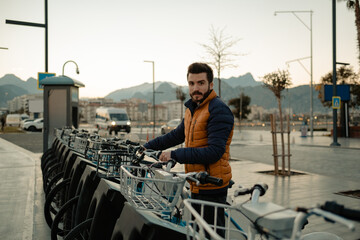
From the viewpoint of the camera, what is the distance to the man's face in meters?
2.46

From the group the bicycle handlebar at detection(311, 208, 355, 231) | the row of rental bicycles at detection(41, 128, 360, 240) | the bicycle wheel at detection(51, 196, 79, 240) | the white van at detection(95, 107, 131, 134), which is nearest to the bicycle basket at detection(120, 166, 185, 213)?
the row of rental bicycles at detection(41, 128, 360, 240)

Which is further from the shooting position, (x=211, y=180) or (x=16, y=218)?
(x=16, y=218)

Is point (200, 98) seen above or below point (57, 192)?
above

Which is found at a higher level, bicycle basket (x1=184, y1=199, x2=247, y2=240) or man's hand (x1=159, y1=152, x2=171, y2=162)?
man's hand (x1=159, y1=152, x2=171, y2=162)

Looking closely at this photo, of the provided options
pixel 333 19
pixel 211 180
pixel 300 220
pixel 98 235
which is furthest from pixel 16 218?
pixel 333 19

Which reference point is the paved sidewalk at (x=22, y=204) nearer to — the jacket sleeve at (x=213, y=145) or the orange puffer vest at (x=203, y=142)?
the orange puffer vest at (x=203, y=142)

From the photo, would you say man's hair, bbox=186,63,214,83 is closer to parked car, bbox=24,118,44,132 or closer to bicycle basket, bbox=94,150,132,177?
bicycle basket, bbox=94,150,132,177

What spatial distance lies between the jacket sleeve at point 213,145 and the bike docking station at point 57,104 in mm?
11236

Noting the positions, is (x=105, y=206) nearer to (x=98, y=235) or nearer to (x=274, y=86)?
(x=98, y=235)

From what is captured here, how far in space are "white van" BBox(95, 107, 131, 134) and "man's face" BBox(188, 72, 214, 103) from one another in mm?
33363

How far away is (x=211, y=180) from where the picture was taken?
183cm

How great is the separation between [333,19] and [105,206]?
18776 mm

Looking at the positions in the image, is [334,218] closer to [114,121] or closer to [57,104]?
[57,104]

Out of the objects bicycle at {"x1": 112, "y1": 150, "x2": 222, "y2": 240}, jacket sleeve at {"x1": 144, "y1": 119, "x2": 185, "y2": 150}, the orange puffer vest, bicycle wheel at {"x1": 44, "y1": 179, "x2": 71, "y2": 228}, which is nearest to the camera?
bicycle at {"x1": 112, "y1": 150, "x2": 222, "y2": 240}
